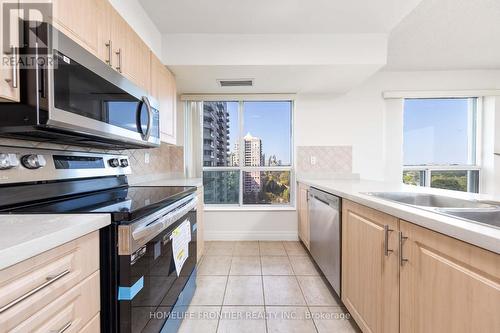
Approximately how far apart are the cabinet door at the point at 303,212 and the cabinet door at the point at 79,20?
7.69 ft

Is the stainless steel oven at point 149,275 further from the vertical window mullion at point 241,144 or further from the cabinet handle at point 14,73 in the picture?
the vertical window mullion at point 241,144

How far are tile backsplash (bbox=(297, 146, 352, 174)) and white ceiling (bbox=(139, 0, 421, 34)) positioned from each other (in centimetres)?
153

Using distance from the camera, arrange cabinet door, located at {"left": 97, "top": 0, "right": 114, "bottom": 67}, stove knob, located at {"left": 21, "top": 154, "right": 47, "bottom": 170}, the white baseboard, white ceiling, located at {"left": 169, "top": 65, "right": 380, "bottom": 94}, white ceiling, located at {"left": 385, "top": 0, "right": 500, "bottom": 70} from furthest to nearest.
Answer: the white baseboard, white ceiling, located at {"left": 169, "top": 65, "right": 380, "bottom": 94}, white ceiling, located at {"left": 385, "top": 0, "right": 500, "bottom": 70}, cabinet door, located at {"left": 97, "top": 0, "right": 114, "bottom": 67}, stove knob, located at {"left": 21, "top": 154, "right": 47, "bottom": 170}

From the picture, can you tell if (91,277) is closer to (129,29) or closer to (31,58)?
(31,58)

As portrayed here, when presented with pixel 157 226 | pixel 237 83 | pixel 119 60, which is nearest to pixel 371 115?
pixel 237 83

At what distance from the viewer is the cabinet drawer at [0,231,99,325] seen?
527 mm

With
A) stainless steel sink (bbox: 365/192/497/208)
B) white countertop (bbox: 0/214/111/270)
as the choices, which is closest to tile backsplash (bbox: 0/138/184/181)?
white countertop (bbox: 0/214/111/270)

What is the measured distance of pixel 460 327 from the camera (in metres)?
0.75

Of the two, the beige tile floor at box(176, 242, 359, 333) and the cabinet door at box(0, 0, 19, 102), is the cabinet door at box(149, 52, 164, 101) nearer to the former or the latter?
the cabinet door at box(0, 0, 19, 102)

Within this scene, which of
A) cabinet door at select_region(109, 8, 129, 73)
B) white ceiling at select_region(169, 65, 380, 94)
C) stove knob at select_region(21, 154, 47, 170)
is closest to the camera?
stove knob at select_region(21, 154, 47, 170)

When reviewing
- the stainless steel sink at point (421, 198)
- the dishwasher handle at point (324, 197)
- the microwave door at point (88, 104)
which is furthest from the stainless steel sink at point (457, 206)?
the microwave door at point (88, 104)

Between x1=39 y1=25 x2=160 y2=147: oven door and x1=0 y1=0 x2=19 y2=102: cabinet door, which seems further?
x1=39 y1=25 x2=160 y2=147: oven door

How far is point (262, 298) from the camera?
194cm

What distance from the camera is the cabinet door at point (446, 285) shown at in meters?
Answer: 0.67
